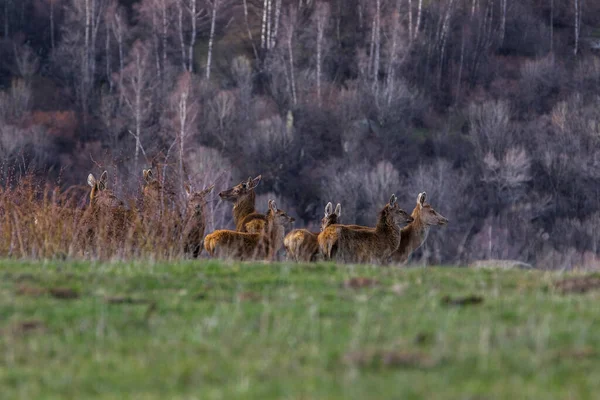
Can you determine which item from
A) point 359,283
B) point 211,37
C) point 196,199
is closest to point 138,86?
point 211,37

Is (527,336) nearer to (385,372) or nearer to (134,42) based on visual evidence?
(385,372)

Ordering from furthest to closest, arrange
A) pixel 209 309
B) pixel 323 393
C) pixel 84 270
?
pixel 84 270 → pixel 209 309 → pixel 323 393

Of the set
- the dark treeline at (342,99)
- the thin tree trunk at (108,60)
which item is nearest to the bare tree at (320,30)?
the dark treeline at (342,99)

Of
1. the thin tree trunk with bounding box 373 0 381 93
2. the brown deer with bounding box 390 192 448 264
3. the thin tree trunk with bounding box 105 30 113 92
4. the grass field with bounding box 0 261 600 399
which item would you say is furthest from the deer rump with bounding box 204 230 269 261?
the thin tree trunk with bounding box 105 30 113 92

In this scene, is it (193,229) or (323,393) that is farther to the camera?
(193,229)

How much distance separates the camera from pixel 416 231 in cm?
2189

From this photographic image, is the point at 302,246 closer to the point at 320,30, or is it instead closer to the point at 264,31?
the point at 320,30

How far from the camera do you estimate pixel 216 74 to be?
8144cm

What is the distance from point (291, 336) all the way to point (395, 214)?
12.5 meters

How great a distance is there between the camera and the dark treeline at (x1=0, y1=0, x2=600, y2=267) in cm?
6794

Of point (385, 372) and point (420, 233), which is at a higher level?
point (385, 372)

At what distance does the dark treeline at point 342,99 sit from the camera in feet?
223

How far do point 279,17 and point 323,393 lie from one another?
8024 centimetres

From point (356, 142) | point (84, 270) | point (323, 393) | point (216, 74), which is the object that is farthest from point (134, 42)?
point (323, 393)
